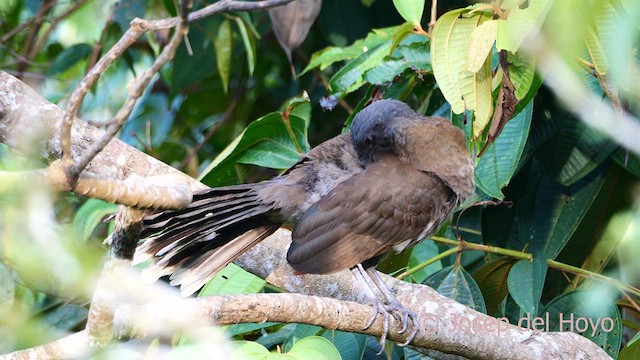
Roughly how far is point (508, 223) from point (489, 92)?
1.27 m

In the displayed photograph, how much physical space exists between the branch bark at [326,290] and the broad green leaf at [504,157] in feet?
1.46

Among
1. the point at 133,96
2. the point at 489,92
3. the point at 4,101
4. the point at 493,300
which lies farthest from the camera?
the point at 493,300

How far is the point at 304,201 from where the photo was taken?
9.17ft

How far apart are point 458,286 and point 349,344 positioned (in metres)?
0.47

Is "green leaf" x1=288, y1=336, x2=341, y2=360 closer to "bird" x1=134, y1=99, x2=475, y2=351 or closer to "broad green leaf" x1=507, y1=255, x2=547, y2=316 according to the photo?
"bird" x1=134, y1=99, x2=475, y2=351

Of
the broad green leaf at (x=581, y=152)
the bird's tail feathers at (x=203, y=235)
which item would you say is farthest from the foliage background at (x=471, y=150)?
the bird's tail feathers at (x=203, y=235)

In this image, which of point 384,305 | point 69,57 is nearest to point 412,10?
point 384,305

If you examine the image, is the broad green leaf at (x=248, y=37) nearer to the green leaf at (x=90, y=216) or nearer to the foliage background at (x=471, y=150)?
the foliage background at (x=471, y=150)

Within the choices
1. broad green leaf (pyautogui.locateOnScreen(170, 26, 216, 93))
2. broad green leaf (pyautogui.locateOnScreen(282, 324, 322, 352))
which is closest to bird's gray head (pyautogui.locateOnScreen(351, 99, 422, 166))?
broad green leaf (pyautogui.locateOnScreen(282, 324, 322, 352))

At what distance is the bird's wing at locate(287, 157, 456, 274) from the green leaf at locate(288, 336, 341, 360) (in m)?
0.48

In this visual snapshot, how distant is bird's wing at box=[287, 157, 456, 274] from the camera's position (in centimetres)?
263

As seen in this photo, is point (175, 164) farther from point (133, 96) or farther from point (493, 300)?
point (133, 96)

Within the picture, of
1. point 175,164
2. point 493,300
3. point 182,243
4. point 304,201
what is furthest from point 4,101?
point 175,164

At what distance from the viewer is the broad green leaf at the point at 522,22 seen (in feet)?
6.22
